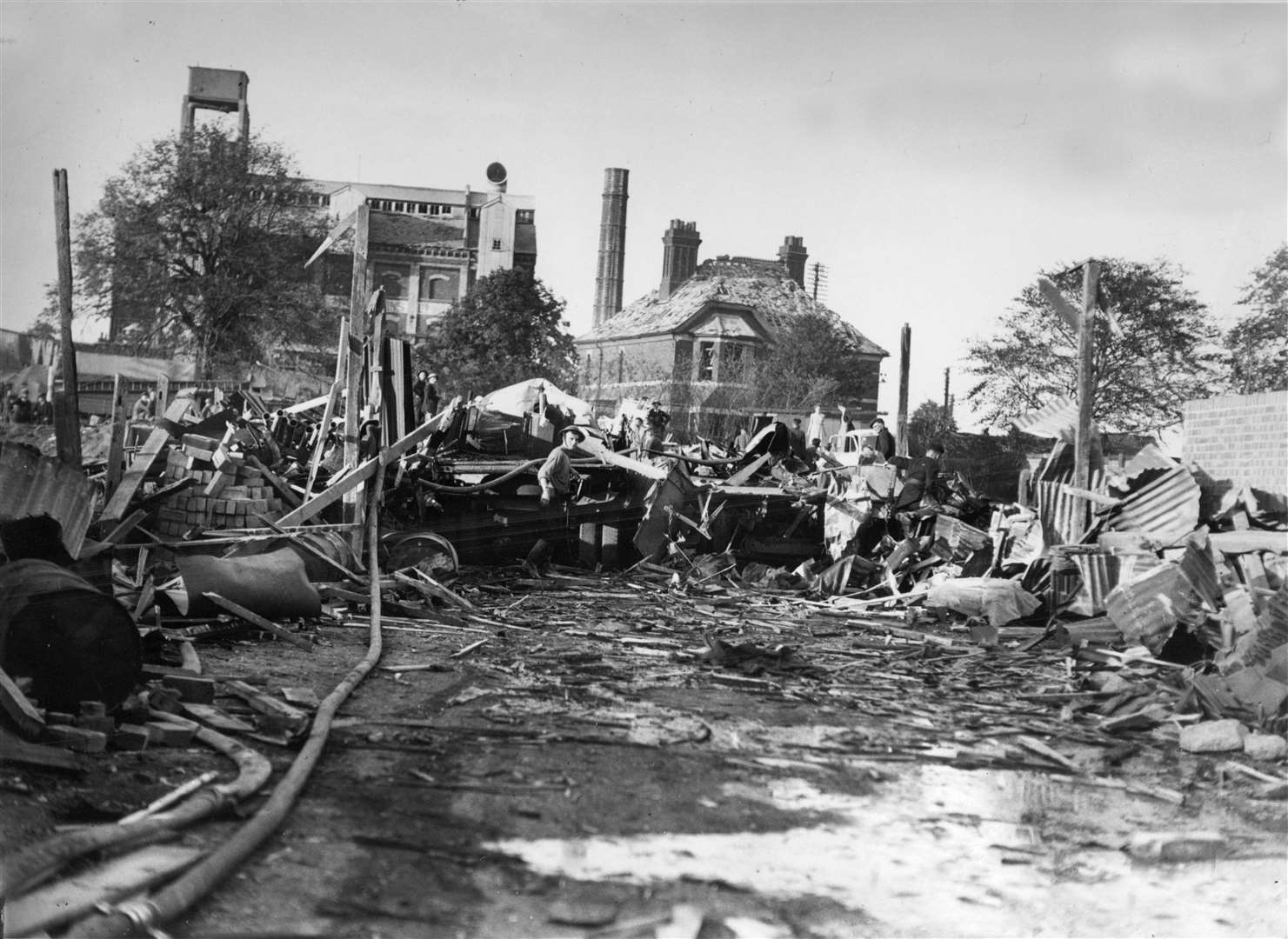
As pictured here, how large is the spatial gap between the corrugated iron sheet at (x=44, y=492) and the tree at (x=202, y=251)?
41.0m

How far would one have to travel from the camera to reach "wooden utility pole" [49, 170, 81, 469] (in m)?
8.41

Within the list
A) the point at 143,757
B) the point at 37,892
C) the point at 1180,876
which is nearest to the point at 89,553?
the point at 143,757

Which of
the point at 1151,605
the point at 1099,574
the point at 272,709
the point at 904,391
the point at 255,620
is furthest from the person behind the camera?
the point at 904,391

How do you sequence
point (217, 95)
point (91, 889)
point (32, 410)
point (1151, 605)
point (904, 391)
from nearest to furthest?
1. point (91, 889)
2. point (1151, 605)
3. point (904, 391)
4. point (32, 410)
5. point (217, 95)

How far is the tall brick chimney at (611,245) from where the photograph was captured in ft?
267

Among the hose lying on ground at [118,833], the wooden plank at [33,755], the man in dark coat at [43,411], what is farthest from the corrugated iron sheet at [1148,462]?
the man in dark coat at [43,411]

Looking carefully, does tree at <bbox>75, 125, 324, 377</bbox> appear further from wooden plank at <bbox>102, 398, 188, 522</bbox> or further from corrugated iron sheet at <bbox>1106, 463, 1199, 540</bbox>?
corrugated iron sheet at <bbox>1106, 463, 1199, 540</bbox>

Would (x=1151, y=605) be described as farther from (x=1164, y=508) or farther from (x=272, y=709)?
(x=272, y=709)

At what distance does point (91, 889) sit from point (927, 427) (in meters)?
41.8

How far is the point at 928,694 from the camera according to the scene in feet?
24.3

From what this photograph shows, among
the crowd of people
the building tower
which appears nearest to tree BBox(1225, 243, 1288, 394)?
the crowd of people

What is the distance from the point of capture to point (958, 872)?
4109 millimetres

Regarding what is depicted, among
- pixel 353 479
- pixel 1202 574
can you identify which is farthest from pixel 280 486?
pixel 1202 574

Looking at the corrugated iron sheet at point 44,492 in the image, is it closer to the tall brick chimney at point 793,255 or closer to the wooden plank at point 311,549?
the wooden plank at point 311,549
